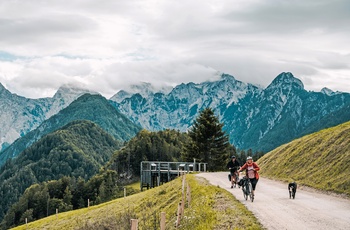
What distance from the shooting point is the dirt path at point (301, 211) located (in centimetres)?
1755

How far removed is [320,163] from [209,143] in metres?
47.0

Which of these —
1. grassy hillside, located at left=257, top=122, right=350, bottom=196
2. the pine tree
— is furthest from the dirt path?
the pine tree

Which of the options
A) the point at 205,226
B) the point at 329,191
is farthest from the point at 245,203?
the point at 329,191

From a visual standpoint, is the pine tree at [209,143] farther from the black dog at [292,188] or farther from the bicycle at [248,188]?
the bicycle at [248,188]

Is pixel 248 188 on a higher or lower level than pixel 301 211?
higher

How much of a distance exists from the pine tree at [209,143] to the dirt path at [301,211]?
54.8 meters

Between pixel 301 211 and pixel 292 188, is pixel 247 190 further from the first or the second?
pixel 301 211

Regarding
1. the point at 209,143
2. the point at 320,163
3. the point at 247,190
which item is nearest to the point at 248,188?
the point at 247,190

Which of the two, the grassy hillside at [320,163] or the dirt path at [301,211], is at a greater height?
the grassy hillside at [320,163]

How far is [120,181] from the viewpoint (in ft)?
475

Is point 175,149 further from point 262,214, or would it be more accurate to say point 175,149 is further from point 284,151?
point 262,214

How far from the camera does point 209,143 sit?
277 ft

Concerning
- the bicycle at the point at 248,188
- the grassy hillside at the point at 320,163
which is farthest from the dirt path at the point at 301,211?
the grassy hillside at the point at 320,163

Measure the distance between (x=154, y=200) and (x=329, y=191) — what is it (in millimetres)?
15079
